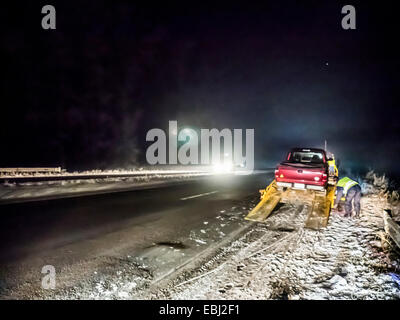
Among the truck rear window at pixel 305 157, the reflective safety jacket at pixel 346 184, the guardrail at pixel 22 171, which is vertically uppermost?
the truck rear window at pixel 305 157

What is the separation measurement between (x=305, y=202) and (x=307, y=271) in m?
5.72

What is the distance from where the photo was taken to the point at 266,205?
7945 mm

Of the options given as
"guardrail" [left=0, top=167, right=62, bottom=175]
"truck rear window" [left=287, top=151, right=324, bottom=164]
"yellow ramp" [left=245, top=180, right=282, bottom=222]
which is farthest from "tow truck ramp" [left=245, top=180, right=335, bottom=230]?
"guardrail" [left=0, top=167, right=62, bottom=175]

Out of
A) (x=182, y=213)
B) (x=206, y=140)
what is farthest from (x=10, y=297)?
(x=206, y=140)

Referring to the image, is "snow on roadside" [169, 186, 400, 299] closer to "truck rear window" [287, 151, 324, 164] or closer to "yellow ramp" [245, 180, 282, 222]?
"yellow ramp" [245, 180, 282, 222]

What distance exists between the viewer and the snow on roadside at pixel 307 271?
10.5 ft

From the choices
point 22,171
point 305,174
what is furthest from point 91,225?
point 22,171

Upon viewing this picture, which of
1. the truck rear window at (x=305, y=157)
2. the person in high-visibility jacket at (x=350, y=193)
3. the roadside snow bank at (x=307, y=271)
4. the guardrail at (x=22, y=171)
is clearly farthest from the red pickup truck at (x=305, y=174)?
the guardrail at (x=22, y=171)

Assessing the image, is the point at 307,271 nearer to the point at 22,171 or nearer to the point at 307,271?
the point at 307,271

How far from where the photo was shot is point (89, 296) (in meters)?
3.07

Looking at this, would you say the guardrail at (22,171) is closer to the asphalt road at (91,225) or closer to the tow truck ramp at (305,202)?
the asphalt road at (91,225)

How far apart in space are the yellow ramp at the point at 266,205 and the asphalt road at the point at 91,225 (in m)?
1.11
